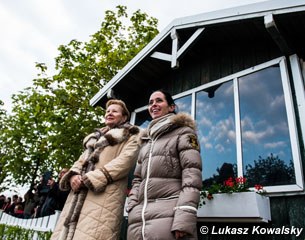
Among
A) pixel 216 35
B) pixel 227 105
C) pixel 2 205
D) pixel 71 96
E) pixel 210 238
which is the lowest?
pixel 210 238

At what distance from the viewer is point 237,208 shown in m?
2.82

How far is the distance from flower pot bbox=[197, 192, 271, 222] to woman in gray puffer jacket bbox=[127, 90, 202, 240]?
104 cm

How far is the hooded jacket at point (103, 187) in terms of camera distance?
7.68 ft

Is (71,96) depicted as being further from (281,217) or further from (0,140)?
(0,140)

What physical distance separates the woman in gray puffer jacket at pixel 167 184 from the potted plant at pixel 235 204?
1.03m

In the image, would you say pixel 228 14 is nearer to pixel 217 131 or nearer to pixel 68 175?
pixel 217 131

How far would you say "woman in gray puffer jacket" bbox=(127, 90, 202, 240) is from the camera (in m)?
1.83

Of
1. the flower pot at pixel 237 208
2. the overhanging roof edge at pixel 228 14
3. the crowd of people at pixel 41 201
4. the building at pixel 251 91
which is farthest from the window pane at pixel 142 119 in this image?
the flower pot at pixel 237 208

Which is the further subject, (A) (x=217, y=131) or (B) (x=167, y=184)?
(A) (x=217, y=131)

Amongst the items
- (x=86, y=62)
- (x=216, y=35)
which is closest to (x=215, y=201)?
(x=216, y=35)

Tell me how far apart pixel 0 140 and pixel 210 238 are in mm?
18226

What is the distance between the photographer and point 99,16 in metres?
12.1

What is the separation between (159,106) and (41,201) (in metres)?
5.20

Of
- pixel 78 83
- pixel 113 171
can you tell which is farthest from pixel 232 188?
pixel 78 83
